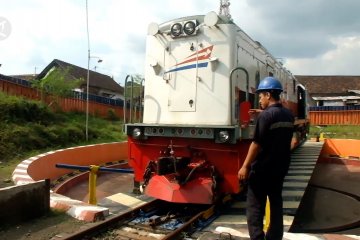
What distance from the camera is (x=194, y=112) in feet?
23.1

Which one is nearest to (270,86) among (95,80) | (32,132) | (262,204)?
(262,204)

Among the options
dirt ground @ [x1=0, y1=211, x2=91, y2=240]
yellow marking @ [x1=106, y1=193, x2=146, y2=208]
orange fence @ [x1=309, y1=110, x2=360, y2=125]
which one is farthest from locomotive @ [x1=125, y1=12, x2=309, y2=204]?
orange fence @ [x1=309, y1=110, x2=360, y2=125]

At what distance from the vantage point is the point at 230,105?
675 cm

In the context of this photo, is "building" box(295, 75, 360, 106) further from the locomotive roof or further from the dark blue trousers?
the dark blue trousers

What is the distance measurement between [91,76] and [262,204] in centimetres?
3758

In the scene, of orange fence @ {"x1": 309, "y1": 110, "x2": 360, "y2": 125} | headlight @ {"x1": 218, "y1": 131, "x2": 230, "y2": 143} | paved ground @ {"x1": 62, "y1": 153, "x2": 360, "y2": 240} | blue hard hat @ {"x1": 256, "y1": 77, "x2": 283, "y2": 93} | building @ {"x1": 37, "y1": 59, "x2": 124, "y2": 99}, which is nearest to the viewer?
blue hard hat @ {"x1": 256, "y1": 77, "x2": 283, "y2": 93}

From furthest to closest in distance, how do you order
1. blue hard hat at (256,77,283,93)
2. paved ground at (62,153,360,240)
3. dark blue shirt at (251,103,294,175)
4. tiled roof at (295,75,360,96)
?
tiled roof at (295,75,360,96), paved ground at (62,153,360,240), blue hard hat at (256,77,283,93), dark blue shirt at (251,103,294,175)

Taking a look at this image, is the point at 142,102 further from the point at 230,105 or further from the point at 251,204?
the point at 251,204

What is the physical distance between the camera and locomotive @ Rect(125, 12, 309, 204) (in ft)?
20.7

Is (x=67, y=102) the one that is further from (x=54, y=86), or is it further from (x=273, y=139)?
(x=273, y=139)

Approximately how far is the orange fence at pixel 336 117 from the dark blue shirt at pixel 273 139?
26169 millimetres

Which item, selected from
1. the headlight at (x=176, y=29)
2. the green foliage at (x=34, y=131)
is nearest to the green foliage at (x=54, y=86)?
the green foliage at (x=34, y=131)

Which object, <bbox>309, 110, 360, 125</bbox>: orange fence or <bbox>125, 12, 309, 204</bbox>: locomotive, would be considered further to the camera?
<bbox>309, 110, 360, 125</bbox>: orange fence

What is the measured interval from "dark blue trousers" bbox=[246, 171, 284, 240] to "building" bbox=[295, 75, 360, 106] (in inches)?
1321
